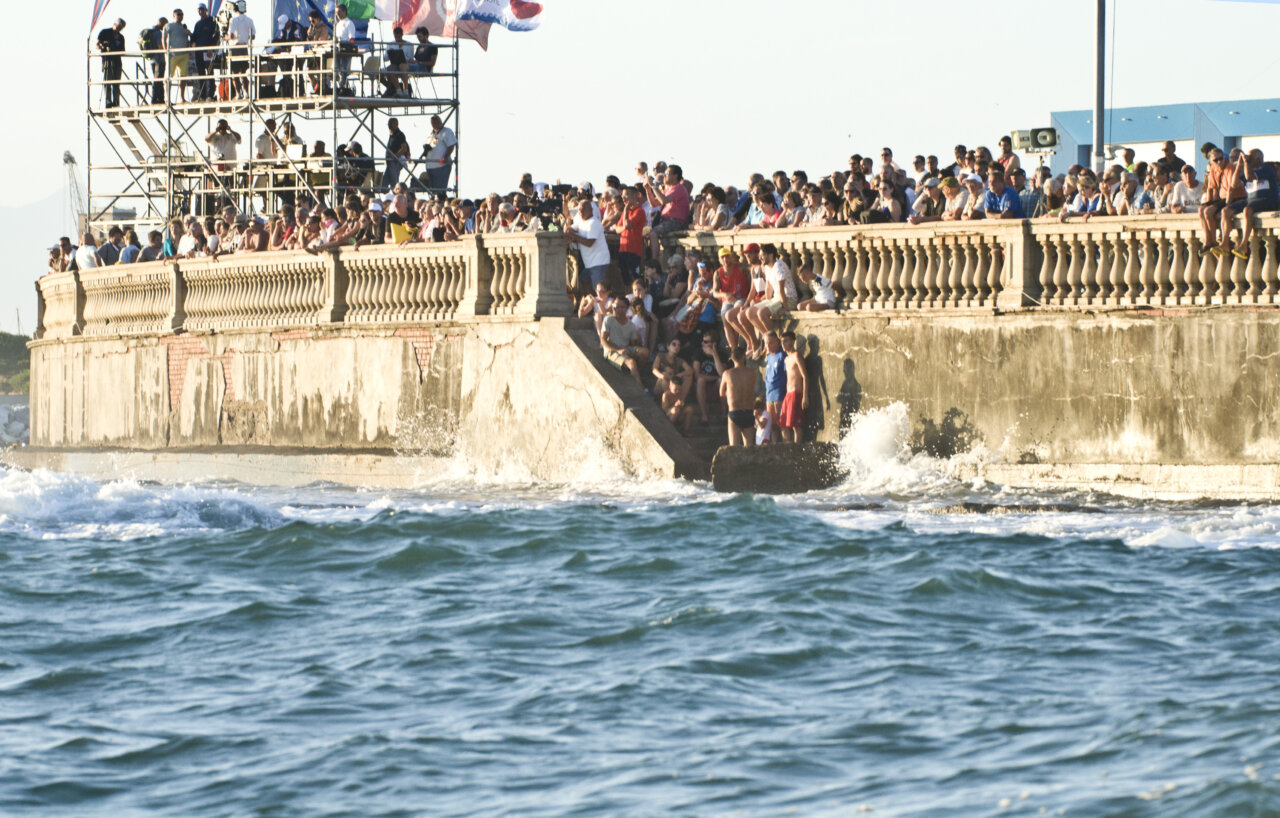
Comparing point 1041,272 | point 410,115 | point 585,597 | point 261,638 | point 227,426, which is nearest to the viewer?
point 261,638

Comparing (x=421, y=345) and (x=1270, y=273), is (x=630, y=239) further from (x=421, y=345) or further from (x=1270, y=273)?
(x=1270, y=273)

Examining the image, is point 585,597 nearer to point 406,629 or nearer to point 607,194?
point 406,629

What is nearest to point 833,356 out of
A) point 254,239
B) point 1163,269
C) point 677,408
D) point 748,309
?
point 748,309

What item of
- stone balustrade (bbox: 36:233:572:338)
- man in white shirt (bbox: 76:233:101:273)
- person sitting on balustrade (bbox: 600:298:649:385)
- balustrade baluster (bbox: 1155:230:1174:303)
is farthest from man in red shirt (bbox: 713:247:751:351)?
man in white shirt (bbox: 76:233:101:273)

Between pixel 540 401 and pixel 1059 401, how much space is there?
6102 millimetres

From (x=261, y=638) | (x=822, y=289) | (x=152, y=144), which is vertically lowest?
(x=261, y=638)

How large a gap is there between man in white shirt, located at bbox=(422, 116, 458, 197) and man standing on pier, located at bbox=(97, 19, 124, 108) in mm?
6103

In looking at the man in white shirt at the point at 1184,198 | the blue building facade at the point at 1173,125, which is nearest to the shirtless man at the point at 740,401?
the man in white shirt at the point at 1184,198

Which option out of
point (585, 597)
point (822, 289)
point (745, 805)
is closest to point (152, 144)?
point (822, 289)

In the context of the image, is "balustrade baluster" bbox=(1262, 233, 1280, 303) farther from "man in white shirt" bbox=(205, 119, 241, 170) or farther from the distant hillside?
the distant hillside

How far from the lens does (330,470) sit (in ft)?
85.9

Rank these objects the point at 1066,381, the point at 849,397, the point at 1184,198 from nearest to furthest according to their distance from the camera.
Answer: the point at 1184,198, the point at 1066,381, the point at 849,397

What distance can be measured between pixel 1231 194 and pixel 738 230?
575 centimetres

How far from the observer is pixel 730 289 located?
22.6 metres
